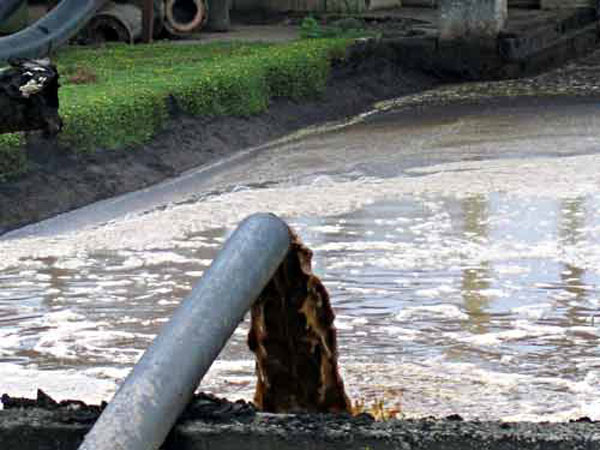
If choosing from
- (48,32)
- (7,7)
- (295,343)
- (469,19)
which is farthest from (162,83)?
(295,343)

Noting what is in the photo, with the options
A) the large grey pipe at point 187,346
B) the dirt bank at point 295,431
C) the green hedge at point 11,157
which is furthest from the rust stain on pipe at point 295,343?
the green hedge at point 11,157

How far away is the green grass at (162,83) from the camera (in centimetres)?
1267

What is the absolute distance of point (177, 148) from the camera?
13578 millimetres

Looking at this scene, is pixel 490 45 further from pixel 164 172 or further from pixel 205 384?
pixel 205 384

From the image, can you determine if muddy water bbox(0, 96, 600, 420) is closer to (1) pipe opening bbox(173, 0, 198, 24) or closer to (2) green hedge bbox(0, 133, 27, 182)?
(2) green hedge bbox(0, 133, 27, 182)

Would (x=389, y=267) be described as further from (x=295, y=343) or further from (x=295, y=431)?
(x=295, y=431)

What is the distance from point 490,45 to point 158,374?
591 inches

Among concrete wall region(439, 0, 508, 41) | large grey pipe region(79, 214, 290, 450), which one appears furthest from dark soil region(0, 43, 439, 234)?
large grey pipe region(79, 214, 290, 450)

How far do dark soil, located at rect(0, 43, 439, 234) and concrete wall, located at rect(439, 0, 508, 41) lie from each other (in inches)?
23.0

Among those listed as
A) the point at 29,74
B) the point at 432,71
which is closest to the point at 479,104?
the point at 432,71

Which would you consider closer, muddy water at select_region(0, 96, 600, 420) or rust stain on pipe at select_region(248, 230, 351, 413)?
rust stain on pipe at select_region(248, 230, 351, 413)

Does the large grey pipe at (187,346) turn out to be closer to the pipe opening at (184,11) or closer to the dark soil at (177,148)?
the dark soil at (177,148)

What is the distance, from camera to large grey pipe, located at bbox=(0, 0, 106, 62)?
5.37 m

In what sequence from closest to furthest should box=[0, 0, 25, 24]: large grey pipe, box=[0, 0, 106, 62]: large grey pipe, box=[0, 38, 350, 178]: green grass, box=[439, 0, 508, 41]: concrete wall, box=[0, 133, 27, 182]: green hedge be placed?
box=[0, 0, 25, 24]: large grey pipe → box=[0, 0, 106, 62]: large grey pipe → box=[0, 133, 27, 182]: green hedge → box=[0, 38, 350, 178]: green grass → box=[439, 0, 508, 41]: concrete wall
